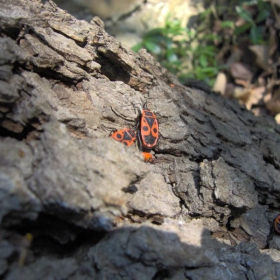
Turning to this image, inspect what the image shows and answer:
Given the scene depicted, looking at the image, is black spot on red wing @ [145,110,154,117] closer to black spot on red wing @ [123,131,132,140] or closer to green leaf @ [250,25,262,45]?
black spot on red wing @ [123,131,132,140]

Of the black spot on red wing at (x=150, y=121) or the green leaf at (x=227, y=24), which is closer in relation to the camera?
the black spot on red wing at (x=150, y=121)

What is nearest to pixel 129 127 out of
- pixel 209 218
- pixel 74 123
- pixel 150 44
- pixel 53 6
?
pixel 74 123

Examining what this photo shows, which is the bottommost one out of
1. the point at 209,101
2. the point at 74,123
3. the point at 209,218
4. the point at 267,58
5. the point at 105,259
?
the point at 105,259

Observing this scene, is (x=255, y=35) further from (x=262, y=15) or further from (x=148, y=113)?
(x=148, y=113)

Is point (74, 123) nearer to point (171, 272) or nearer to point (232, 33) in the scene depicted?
point (171, 272)

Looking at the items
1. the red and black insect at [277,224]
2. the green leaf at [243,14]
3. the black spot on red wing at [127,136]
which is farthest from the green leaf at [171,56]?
the red and black insect at [277,224]

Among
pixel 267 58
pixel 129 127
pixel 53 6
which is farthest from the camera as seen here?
pixel 267 58

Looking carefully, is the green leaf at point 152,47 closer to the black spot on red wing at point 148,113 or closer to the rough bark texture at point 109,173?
the rough bark texture at point 109,173
